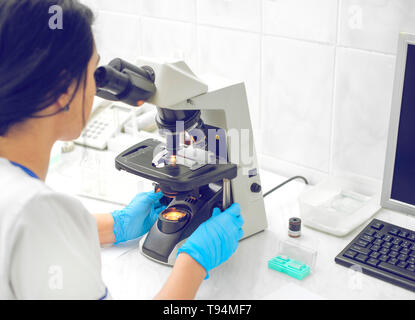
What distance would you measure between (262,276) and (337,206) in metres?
0.37

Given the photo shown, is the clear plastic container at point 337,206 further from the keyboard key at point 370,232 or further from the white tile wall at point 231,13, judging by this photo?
the white tile wall at point 231,13

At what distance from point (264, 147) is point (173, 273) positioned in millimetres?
698

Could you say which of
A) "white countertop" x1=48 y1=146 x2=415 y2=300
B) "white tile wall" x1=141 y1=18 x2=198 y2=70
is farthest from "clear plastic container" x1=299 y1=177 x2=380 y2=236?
"white tile wall" x1=141 y1=18 x2=198 y2=70

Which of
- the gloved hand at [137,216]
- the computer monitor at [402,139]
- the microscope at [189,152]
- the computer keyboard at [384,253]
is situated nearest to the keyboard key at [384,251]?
the computer keyboard at [384,253]

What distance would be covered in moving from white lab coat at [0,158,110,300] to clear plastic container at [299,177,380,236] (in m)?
0.63

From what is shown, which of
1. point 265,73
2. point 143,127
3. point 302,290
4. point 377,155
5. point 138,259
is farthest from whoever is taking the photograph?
point 143,127

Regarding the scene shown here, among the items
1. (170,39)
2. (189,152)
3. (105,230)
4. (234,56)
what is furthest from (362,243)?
(170,39)

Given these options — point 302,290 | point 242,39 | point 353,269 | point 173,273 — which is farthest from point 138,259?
point 242,39

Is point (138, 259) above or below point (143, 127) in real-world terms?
below

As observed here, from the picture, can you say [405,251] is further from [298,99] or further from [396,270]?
[298,99]

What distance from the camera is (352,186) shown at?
1.48 m

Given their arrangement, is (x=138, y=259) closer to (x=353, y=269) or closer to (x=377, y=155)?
(x=353, y=269)

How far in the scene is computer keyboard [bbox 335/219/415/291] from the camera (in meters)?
1.10

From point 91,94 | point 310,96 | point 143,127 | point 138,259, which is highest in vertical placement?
point 91,94
